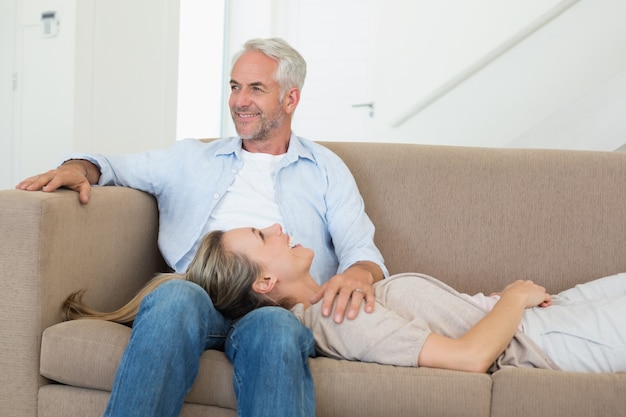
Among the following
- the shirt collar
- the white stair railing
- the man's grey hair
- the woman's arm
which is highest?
the white stair railing

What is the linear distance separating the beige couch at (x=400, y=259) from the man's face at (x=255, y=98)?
→ 0.21 m

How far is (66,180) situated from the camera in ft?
6.14

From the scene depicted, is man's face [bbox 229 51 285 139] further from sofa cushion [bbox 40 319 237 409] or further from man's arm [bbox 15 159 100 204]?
sofa cushion [bbox 40 319 237 409]

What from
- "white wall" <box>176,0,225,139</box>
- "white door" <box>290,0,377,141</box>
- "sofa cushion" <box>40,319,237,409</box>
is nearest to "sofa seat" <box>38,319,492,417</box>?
"sofa cushion" <box>40,319,237,409</box>

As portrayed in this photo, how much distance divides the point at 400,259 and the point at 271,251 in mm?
585

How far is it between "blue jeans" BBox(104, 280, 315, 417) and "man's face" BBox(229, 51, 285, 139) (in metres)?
0.82

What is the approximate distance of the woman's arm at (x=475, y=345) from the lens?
159 centimetres

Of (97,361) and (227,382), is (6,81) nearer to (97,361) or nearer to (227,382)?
(97,361)

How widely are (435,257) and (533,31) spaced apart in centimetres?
256

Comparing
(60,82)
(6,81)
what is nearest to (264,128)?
(60,82)

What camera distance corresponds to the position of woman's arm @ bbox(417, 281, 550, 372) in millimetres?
1592

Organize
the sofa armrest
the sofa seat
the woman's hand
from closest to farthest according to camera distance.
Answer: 1. the sofa seat
2. the sofa armrest
3. the woman's hand

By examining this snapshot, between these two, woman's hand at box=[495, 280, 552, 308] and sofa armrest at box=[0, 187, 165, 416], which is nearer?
sofa armrest at box=[0, 187, 165, 416]

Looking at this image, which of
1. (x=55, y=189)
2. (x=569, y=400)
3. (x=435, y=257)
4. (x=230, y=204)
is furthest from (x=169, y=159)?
(x=569, y=400)
